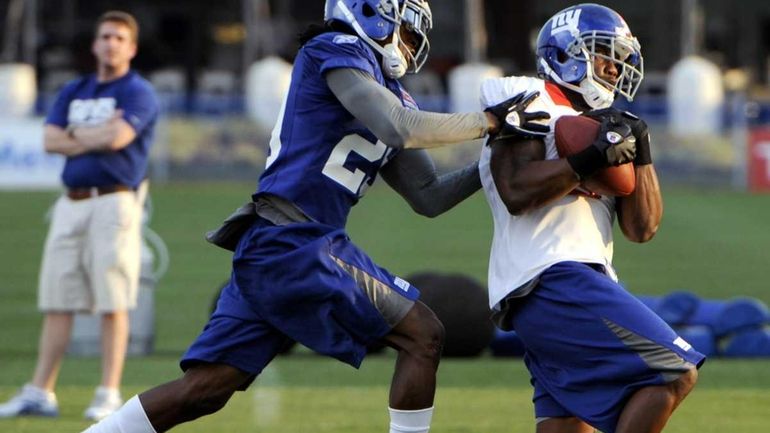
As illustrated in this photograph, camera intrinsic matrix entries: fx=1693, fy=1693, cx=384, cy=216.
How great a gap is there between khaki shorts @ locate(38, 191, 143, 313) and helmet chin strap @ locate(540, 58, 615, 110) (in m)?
3.95

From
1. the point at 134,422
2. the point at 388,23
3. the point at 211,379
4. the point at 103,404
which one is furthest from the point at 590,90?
the point at 103,404

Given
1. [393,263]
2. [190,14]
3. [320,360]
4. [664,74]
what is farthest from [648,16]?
[320,360]

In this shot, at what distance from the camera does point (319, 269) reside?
20.0ft

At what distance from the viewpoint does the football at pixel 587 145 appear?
5.69 meters

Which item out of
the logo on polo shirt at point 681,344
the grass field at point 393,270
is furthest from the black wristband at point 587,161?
the grass field at point 393,270

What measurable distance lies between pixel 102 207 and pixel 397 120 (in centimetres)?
382

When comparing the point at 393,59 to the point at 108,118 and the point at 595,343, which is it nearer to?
the point at 595,343

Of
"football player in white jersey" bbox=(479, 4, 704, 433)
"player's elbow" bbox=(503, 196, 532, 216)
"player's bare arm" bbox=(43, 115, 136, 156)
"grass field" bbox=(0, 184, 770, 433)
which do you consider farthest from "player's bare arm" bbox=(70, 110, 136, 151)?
"player's elbow" bbox=(503, 196, 532, 216)

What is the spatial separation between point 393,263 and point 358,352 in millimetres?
11884

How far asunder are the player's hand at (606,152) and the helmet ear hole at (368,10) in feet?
3.31

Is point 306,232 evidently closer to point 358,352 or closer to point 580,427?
point 358,352

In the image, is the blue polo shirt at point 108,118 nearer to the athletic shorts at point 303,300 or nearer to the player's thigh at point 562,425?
the athletic shorts at point 303,300

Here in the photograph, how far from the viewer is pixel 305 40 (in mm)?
6289

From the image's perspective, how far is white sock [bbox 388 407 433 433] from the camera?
6090mm
